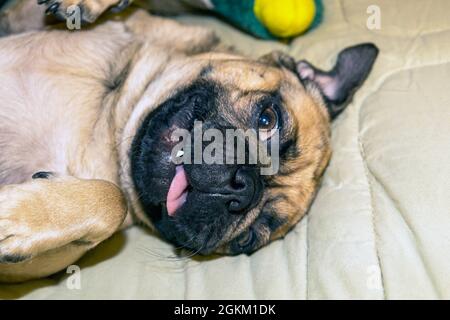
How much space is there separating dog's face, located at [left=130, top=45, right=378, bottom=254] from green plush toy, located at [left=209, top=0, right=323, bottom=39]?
41 centimetres

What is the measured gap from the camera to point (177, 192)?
234 cm

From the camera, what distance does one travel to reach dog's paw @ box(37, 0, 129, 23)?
2.67 m

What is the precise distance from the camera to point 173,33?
304 centimetres

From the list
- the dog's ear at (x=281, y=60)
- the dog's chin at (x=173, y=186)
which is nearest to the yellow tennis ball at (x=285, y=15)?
the dog's ear at (x=281, y=60)

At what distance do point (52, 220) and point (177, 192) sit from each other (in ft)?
1.69

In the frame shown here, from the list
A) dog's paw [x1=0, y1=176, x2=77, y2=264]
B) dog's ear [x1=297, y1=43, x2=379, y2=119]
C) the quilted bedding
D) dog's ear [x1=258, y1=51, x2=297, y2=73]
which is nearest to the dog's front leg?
dog's paw [x1=0, y1=176, x2=77, y2=264]

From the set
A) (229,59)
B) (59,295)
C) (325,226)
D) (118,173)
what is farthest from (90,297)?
(229,59)

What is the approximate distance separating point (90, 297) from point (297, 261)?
916 millimetres

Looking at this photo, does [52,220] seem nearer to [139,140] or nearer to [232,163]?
[139,140]

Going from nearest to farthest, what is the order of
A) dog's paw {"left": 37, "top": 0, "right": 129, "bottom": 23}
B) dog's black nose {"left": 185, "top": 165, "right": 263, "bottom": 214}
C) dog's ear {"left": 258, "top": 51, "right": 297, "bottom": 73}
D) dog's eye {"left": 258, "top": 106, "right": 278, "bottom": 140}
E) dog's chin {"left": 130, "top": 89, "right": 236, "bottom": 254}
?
dog's black nose {"left": 185, "top": 165, "right": 263, "bottom": 214}, dog's chin {"left": 130, "top": 89, "right": 236, "bottom": 254}, dog's eye {"left": 258, "top": 106, "right": 278, "bottom": 140}, dog's paw {"left": 37, "top": 0, "right": 129, "bottom": 23}, dog's ear {"left": 258, "top": 51, "right": 297, "bottom": 73}

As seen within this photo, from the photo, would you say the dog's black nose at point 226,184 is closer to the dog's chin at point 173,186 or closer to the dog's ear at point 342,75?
the dog's chin at point 173,186

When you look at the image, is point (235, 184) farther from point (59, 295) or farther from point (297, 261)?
point (59, 295)

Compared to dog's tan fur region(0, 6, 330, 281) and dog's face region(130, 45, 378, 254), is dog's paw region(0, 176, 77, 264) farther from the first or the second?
dog's face region(130, 45, 378, 254)

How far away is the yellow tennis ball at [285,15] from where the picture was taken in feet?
9.89
